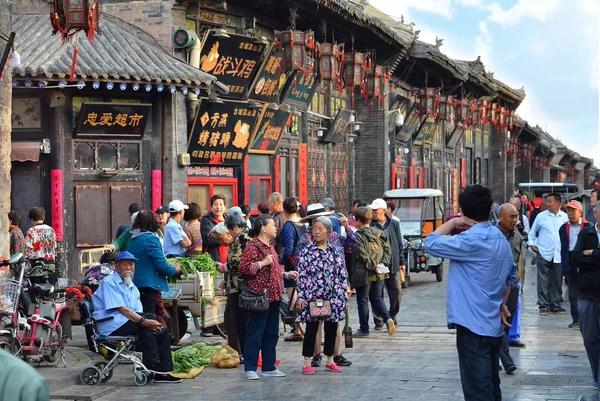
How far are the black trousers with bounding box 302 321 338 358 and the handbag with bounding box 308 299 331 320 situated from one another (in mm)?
152

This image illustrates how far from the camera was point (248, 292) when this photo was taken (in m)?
9.79

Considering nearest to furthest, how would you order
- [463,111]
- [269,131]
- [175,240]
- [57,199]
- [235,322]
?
[235,322], [175,240], [57,199], [269,131], [463,111]

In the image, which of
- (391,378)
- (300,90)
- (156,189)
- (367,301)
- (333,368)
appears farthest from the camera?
(300,90)

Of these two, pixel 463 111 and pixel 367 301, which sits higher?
pixel 463 111

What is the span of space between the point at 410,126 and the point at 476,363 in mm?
26535

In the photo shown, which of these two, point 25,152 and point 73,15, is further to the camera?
point 25,152

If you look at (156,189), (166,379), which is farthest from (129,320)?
(156,189)

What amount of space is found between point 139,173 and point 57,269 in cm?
224

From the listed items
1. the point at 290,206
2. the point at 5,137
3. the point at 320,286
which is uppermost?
the point at 5,137

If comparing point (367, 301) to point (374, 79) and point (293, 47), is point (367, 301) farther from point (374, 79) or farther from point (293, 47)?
point (374, 79)

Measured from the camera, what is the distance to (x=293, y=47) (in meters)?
18.8

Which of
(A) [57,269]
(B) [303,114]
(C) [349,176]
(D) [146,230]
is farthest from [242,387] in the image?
(C) [349,176]

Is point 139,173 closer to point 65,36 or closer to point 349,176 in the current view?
point 65,36

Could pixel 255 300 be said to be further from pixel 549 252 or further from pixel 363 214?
pixel 549 252
